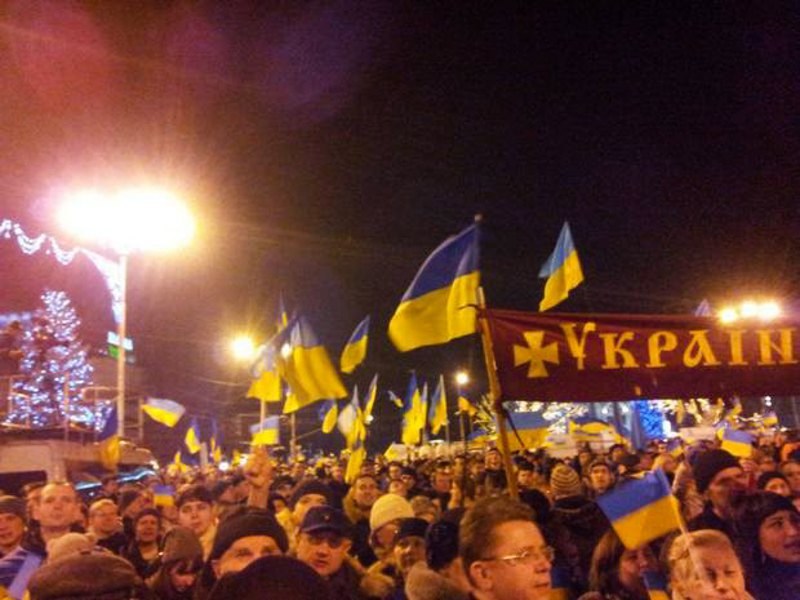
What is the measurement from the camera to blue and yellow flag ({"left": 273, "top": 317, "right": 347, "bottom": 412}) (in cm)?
1096

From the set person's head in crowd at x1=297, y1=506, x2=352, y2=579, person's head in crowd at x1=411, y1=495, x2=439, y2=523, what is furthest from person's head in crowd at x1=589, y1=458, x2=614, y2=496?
person's head in crowd at x1=297, y1=506, x2=352, y2=579

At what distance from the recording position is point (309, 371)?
37.0 feet

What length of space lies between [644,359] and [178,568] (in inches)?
153

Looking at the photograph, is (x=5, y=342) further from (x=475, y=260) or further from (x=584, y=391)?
(x=584, y=391)

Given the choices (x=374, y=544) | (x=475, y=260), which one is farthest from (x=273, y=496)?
(x=475, y=260)

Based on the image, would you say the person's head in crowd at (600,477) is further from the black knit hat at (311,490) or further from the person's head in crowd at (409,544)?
the person's head in crowd at (409,544)

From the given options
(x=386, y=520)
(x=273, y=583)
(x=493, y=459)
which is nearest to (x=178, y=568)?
(x=386, y=520)

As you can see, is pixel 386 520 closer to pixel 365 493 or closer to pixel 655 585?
pixel 655 585

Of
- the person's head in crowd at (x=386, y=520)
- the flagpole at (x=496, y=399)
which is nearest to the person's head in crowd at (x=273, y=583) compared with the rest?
the flagpole at (x=496, y=399)

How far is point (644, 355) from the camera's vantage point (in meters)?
6.19

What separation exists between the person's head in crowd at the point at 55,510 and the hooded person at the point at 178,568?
1556 mm

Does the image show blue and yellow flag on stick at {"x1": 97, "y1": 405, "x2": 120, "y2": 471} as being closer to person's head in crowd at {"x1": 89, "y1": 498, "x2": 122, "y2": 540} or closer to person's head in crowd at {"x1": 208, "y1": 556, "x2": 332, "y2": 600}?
person's head in crowd at {"x1": 89, "y1": 498, "x2": 122, "y2": 540}

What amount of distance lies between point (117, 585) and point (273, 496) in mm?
6301

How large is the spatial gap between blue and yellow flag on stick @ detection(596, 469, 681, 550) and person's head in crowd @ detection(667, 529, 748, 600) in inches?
12.7
